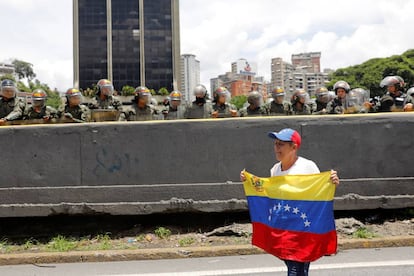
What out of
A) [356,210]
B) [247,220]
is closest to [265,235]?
[247,220]

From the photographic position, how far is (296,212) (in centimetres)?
366

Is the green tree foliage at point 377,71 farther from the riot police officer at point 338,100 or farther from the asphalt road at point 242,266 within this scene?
the asphalt road at point 242,266

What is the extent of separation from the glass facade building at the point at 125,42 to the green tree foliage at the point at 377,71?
3951 centimetres

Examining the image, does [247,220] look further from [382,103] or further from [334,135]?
[382,103]

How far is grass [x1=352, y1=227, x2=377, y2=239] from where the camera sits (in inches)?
252

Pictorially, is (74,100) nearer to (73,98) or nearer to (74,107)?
(73,98)

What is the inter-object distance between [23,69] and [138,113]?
126 metres

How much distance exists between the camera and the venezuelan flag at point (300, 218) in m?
3.62

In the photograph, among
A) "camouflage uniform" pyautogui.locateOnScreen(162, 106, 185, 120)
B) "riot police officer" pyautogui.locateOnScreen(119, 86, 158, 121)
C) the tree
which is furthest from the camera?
the tree

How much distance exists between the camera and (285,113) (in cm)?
1065

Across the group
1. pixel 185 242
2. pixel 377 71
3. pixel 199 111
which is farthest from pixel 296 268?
pixel 377 71

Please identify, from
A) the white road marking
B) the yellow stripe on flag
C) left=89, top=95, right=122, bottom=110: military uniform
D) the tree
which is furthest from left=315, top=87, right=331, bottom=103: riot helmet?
the tree

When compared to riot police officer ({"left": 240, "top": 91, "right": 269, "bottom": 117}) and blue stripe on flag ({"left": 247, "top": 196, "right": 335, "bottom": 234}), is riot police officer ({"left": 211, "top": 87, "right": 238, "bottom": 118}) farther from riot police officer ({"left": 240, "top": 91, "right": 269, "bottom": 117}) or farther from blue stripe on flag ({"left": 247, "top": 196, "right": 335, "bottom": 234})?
blue stripe on flag ({"left": 247, "top": 196, "right": 335, "bottom": 234})

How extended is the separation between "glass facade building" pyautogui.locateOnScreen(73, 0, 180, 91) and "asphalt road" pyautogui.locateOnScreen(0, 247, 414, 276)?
305 feet
